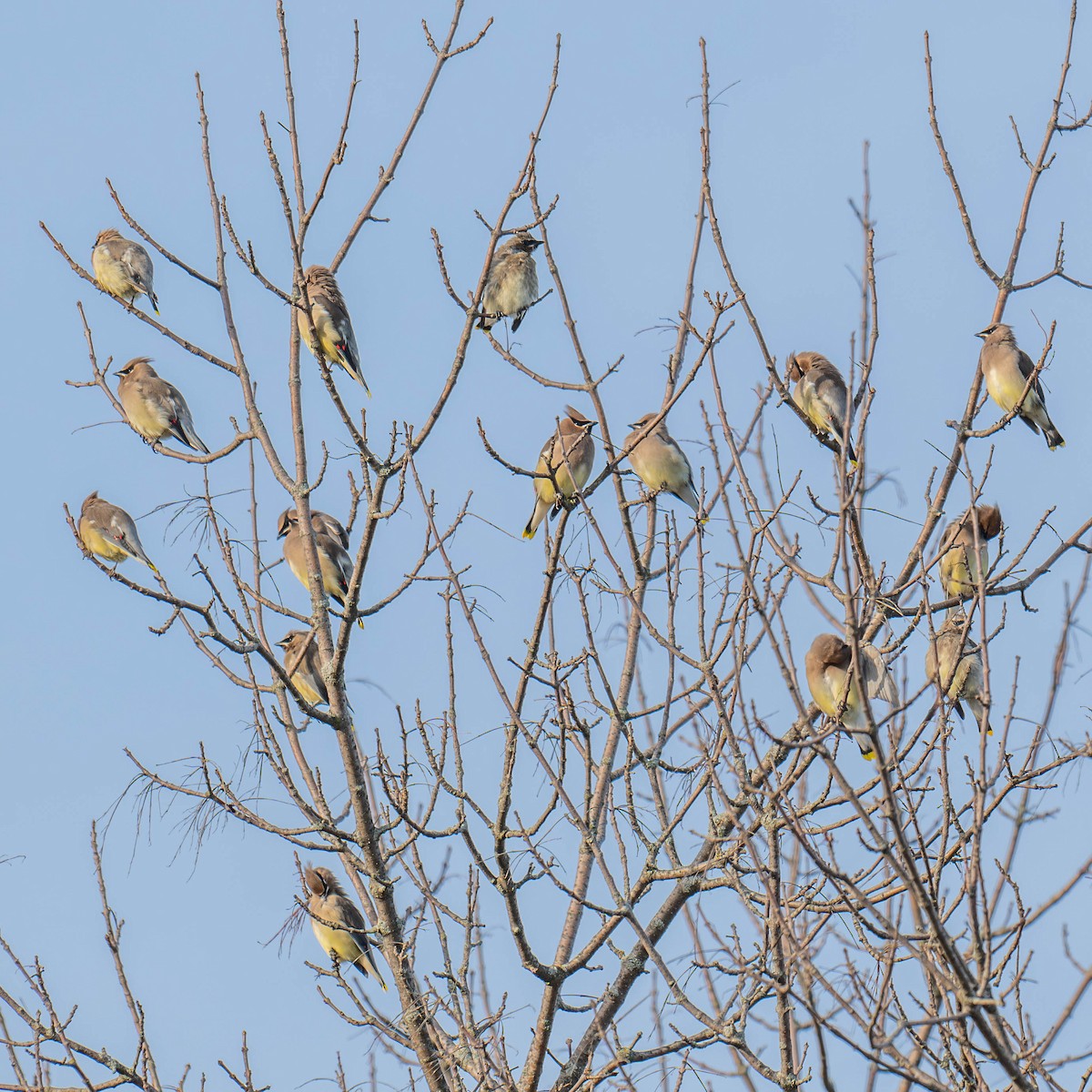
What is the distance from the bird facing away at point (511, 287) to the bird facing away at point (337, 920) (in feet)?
9.64

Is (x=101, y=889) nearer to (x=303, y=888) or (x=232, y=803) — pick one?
(x=232, y=803)

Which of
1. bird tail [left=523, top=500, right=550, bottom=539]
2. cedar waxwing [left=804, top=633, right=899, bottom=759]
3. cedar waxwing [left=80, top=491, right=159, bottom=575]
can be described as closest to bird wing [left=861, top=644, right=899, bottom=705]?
cedar waxwing [left=804, top=633, right=899, bottom=759]

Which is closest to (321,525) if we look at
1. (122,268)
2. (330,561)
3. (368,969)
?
(330,561)

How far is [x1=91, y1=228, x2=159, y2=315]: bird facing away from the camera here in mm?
11008

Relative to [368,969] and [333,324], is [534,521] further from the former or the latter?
[368,969]

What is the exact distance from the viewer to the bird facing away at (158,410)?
9844mm

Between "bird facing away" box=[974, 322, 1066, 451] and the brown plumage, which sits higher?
"bird facing away" box=[974, 322, 1066, 451]

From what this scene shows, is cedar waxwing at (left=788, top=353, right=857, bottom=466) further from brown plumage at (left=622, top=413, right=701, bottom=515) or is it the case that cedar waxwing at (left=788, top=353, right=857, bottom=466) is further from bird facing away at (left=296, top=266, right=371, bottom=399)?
bird facing away at (left=296, top=266, right=371, bottom=399)

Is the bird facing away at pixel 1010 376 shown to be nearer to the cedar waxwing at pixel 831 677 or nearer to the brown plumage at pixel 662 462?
the brown plumage at pixel 662 462

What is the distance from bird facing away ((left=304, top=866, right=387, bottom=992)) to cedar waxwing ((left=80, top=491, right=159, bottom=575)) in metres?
2.20

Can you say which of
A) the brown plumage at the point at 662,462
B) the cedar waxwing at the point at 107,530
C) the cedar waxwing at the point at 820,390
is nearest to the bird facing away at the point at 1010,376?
the cedar waxwing at the point at 820,390

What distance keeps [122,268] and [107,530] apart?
7.86 ft

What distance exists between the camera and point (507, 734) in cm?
517

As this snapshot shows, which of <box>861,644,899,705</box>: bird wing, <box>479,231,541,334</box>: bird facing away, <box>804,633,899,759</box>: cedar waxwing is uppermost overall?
<box>479,231,541,334</box>: bird facing away
